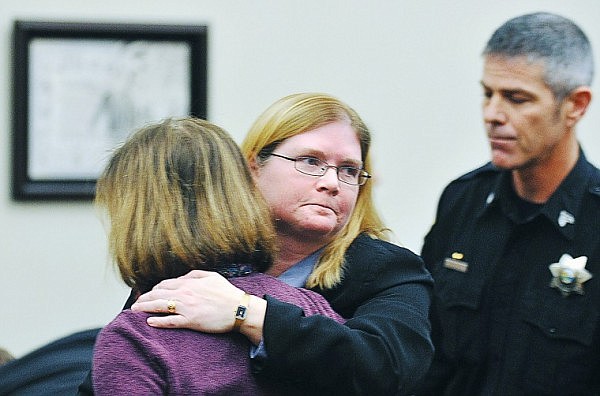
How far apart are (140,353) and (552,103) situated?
4.93 feet

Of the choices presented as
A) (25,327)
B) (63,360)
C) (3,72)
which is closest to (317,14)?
(3,72)

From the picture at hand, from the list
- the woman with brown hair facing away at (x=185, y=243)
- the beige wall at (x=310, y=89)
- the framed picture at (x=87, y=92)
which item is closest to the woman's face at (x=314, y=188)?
the woman with brown hair facing away at (x=185, y=243)

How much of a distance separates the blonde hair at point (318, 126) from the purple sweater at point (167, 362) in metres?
0.28

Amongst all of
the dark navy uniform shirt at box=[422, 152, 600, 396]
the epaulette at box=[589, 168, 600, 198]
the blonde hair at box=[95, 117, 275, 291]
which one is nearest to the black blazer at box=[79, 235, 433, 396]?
the blonde hair at box=[95, 117, 275, 291]

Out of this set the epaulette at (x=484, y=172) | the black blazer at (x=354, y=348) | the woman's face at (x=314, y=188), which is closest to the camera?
the black blazer at (x=354, y=348)

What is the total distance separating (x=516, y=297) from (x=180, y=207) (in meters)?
1.29

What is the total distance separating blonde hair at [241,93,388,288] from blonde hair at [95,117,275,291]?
20 centimetres

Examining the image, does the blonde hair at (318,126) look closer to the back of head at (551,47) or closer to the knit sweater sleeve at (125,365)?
the knit sweater sleeve at (125,365)

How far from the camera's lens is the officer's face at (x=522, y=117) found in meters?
2.71

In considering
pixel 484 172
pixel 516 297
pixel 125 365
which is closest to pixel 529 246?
pixel 516 297

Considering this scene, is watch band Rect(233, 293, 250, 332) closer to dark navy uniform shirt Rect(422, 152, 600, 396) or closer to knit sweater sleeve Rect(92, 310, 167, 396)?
knit sweater sleeve Rect(92, 310, 167, 396)

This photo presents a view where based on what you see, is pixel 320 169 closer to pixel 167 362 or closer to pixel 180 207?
pixel 180 207

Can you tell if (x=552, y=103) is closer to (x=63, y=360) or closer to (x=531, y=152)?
(x=531, y=152)

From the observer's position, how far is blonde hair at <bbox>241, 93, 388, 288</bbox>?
6.17 feet
